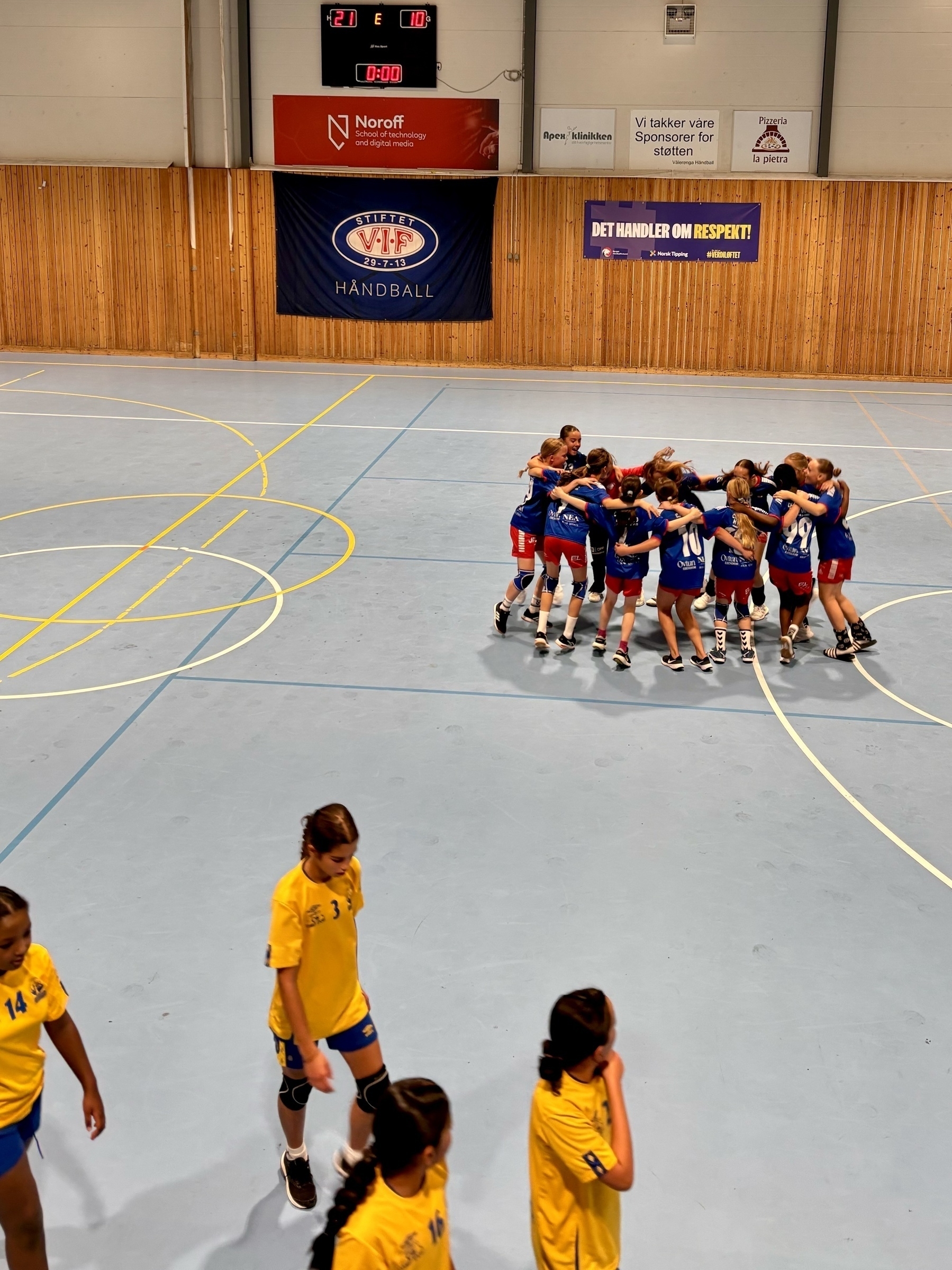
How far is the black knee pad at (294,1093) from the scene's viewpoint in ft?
15.8

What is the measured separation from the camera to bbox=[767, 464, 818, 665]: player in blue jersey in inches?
403

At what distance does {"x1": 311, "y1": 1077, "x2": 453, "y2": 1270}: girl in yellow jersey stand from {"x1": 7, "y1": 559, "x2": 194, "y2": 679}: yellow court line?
7.41m

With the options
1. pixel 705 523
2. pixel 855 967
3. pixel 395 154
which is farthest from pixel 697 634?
pixel 395 154

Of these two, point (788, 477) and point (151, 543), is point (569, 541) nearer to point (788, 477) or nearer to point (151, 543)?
point (788, 477)

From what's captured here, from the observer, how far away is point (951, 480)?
16797mm

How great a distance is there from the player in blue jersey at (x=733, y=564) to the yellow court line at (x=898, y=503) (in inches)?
183

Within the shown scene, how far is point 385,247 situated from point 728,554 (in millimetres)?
16927

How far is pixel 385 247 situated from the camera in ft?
82.9

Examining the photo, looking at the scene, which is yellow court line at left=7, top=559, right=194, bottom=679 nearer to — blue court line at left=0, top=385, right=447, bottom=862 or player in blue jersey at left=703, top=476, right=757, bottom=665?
blue court line at left=0, top=385, right=447, bottom=862

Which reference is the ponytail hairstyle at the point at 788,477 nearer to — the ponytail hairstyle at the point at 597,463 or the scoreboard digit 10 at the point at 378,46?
the ponytail hairstyle at the point at 597,463

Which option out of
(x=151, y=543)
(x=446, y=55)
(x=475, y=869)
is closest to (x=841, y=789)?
(x=475, y=869)

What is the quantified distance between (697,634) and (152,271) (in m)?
18.8

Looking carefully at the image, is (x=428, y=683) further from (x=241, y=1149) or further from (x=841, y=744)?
(x=241, y=1149)

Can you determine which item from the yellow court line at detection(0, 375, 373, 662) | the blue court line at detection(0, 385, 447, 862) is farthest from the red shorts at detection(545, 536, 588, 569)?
the yellow court line at detection(0, 375, 373, 662)
